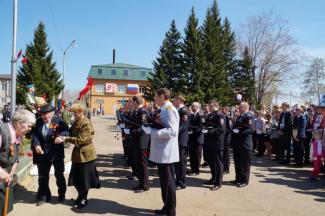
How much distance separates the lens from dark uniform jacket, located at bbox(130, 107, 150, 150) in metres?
7.20

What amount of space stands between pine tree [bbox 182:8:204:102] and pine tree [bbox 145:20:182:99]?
107 centimetres

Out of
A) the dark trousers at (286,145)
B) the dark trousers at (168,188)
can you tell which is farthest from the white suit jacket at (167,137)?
the dark trousers at (286,145)

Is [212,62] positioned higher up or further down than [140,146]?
higher up

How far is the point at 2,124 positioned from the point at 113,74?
71500 mm

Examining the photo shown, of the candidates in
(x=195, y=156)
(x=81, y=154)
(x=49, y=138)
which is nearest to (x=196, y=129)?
(x=195, y=156)

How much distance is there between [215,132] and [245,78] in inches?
1449

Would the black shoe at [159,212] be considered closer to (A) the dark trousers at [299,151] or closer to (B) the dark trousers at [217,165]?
(B) the dark trousers at [217,165]

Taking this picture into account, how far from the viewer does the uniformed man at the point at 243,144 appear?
7758mm

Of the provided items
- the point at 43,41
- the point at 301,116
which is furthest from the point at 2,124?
the point at 43,41

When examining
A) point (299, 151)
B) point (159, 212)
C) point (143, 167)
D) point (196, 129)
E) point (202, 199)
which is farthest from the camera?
point (299, 151)

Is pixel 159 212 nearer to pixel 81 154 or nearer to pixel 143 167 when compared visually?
pixel 143 167

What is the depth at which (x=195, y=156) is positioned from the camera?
29.2ft

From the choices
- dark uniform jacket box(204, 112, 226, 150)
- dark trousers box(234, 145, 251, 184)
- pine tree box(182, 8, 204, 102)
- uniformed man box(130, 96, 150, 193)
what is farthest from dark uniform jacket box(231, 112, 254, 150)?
pine tree box(182, 8, 204, 102)

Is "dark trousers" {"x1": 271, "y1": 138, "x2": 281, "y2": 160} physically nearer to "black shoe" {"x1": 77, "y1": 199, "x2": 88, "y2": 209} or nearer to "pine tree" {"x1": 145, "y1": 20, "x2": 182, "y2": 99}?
"black shoe" {"x1": 77, "y1": 199, "x2": 88, "y2": 209}
